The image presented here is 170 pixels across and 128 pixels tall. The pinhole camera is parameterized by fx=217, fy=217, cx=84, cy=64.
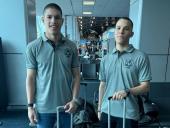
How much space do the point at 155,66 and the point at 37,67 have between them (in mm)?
3510

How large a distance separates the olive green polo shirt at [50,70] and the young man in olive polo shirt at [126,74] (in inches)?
14.2

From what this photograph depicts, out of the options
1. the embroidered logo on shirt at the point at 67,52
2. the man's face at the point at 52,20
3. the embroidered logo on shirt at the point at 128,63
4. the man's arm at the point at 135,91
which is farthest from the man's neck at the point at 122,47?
the man's face at the point at 52,20

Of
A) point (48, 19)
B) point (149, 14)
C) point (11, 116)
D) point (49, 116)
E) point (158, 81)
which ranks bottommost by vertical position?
point (11, 116)

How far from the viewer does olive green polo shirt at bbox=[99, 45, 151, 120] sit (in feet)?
5.73

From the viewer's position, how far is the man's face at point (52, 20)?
1662 millimetres

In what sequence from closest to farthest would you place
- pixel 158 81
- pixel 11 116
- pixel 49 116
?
pixel 49 116 < pixel 11 116 < pixel 158 81

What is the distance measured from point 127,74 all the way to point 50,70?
62 cm

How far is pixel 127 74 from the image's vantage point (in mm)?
1764

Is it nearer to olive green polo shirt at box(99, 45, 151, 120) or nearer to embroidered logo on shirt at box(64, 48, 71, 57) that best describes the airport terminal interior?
olive green polo shirt at box(99, 45, 151, 120)

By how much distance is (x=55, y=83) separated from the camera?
1727 millimetres

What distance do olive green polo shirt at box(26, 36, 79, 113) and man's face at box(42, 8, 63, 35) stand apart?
0.11 m

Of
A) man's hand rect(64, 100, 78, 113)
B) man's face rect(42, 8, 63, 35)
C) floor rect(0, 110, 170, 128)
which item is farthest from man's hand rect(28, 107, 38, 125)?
floor rect(0, 110, 170, 128)

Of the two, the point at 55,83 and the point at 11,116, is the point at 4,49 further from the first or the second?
the point at 55,83

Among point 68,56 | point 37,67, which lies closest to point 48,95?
point 37,67
